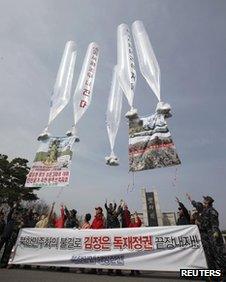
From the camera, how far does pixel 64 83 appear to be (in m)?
13.5

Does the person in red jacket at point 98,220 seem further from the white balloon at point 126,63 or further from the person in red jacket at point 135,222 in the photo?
the white balloon at point 126,63

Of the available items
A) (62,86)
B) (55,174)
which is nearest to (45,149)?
(55,174)

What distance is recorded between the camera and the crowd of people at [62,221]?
956cm

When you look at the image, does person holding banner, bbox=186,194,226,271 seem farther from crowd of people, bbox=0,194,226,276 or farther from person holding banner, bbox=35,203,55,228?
person holding banner, bbox=35,203,55,228

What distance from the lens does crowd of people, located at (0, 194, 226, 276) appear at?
748 cm

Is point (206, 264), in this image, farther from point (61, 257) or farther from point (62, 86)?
point (62, 86)

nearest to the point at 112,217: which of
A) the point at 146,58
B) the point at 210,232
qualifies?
the point at 210,232

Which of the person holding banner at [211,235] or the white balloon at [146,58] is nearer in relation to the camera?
the person holding banner at [211,235]

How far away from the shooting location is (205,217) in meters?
7.79

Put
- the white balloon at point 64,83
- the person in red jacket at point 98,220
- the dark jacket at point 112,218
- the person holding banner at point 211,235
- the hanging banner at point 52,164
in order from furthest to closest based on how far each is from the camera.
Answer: the white balloon at point 64,83
the hanging banner at point 52,164
the dark jacket at point 112,218
the person in red jacket at point 98,220
the person holding banner at point 211,235

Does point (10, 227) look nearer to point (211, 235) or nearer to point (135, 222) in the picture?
point (135, 222)

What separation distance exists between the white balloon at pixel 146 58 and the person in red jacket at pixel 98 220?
434 centimetres

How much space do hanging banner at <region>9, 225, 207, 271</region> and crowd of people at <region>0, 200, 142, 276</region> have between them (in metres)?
0.32

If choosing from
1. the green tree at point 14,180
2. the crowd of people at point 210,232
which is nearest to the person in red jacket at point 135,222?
the crowd of people at point 210,232
